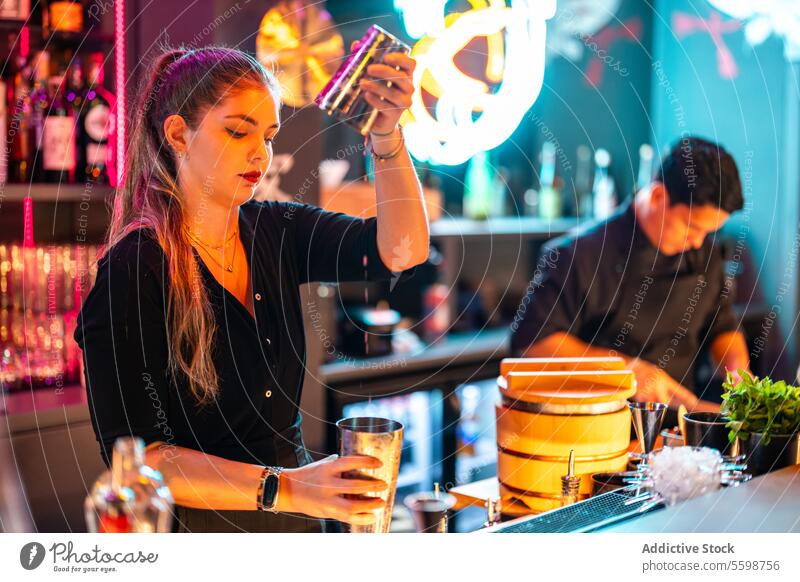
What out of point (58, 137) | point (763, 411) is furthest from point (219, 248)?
point (763, 411)

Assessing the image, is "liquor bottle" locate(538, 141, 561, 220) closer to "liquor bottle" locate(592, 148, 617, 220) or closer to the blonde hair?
"liquor bottle" locate(592, 148, 617, 220)

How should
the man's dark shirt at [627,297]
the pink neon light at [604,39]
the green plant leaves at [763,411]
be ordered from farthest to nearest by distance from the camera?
1. the pink neon light at [604,39]
2. the man's dark shirt at [627,297]
3. the green plant leaves at [763,411]

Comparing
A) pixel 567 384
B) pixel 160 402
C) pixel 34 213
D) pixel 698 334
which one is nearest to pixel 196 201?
pixel 160 402

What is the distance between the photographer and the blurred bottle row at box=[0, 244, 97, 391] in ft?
6.68

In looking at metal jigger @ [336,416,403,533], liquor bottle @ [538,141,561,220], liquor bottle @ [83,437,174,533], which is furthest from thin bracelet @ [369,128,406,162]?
liquor bottle @ [538,141,561,220]

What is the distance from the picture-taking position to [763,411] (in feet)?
4.30

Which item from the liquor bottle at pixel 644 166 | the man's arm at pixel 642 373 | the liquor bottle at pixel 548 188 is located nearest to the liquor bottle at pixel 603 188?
the liquor bottle at pixel 644 166

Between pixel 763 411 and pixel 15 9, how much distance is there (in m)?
1.83

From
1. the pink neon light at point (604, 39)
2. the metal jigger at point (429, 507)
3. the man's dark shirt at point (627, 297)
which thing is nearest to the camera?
the metal jigger at point (429, 507)

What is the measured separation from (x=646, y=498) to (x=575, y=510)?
4.4 inches

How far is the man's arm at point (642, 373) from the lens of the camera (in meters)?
1.81

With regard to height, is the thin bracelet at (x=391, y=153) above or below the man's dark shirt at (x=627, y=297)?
above

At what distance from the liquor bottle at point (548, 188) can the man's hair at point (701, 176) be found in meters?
1.15

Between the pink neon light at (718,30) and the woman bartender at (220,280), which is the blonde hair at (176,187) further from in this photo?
the pink neon light at (718,30)
